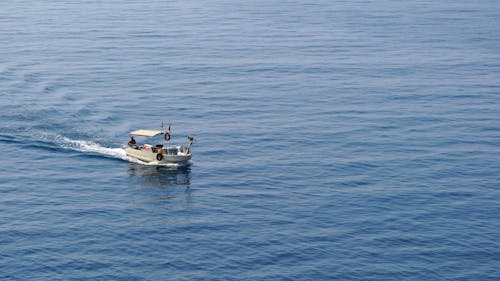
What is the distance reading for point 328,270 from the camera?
106m

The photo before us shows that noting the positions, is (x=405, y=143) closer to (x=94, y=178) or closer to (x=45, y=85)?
(x=94, y=178)

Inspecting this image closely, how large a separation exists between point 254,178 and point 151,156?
1938 centimetres

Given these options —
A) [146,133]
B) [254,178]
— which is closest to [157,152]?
[146,133]

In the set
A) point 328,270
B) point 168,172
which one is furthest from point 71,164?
point 328,270

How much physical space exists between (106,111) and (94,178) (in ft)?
111

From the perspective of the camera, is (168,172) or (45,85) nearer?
(168,172)

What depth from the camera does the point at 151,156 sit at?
143m

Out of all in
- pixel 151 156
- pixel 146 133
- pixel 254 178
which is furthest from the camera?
pixel 146 133

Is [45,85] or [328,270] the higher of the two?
[45,85]

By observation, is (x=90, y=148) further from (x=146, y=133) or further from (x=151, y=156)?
(x=151, y=156)

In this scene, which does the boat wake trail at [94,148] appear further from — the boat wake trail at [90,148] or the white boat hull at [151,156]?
the white boat hull at [151,156]

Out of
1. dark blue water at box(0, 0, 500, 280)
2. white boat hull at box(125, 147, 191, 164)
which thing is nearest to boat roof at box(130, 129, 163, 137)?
white boat hull at box(125, 147, 191, 164)

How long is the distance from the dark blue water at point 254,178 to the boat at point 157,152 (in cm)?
170

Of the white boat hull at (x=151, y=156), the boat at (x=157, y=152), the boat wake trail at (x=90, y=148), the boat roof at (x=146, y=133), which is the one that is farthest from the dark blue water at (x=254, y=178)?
the boat roof at (x=146, y=133)
